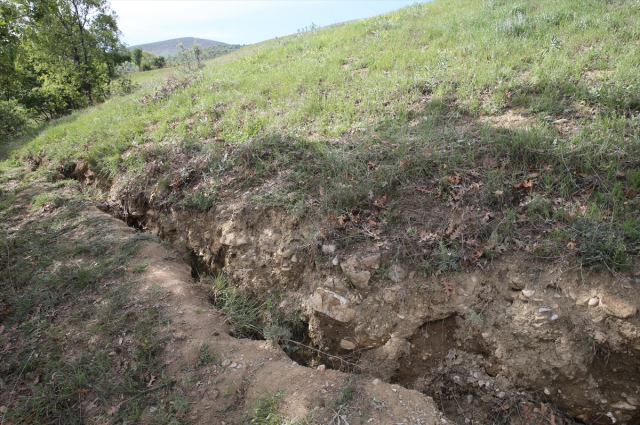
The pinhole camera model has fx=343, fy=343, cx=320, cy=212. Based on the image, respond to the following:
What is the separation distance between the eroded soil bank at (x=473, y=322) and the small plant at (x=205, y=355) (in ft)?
3.57

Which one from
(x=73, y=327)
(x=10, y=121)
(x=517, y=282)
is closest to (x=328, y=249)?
(x=517, y=282)

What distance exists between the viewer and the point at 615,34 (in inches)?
214

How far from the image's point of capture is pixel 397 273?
3.66m

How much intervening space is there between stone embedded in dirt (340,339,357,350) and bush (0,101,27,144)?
1622cm

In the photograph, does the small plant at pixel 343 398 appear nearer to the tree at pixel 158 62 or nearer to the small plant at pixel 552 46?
the small plant at pixel 552 46

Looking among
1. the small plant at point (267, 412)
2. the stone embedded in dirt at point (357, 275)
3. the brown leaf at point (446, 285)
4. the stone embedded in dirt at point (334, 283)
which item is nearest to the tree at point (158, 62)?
the stone embedded in dirt at point (334, 283)

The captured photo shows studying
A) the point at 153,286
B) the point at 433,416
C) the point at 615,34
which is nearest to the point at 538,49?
the point at 615,34

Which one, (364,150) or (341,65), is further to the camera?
(341,65)

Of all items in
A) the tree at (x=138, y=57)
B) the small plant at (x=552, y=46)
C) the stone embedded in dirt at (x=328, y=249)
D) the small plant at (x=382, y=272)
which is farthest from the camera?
the tree at (x=138, y=57)

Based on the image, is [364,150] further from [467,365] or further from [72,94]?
[72,94]

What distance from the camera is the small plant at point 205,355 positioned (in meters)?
3.34

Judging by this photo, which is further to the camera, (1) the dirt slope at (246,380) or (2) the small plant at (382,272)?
(2) the small plant at (382,272)

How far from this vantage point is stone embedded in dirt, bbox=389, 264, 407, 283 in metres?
3.64

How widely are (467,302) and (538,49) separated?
4.79m
